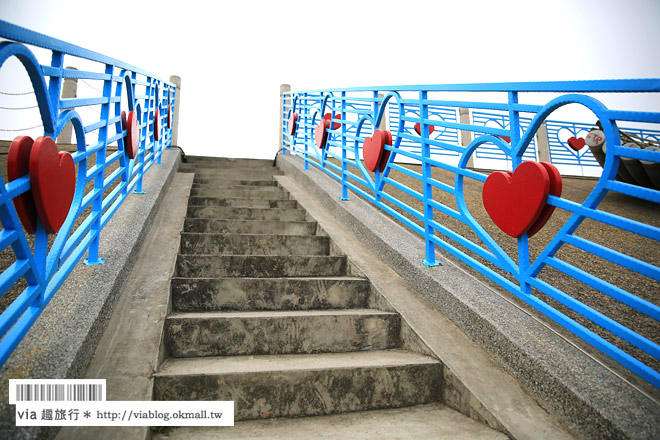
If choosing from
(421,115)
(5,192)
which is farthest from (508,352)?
(5,192)

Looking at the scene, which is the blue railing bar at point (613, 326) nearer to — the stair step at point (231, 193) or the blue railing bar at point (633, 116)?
the blue railing bar at point (633, 116)

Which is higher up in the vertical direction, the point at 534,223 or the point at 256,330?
the point at 534,223

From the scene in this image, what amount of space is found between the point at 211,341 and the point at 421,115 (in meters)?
2.04

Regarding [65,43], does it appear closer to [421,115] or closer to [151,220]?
[151,220]

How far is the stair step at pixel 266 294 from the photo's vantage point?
8.43 feet

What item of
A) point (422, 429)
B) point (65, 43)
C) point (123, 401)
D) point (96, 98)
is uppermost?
point (65, 43)

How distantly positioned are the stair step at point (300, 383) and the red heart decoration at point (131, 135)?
1752 millimetres

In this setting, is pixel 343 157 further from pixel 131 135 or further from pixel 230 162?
pixel 230 162

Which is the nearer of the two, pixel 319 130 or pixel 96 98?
pixel 96 98

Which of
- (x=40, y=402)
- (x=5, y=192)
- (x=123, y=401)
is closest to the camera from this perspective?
(x=5, y=192)

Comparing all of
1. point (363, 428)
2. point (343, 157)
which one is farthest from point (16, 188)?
point (343, 157)

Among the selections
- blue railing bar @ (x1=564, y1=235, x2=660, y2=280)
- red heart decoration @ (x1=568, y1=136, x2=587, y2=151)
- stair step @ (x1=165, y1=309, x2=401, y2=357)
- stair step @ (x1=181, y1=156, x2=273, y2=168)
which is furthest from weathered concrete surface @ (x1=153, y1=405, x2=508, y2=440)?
red heart decoration @ (x1=568, y1=136, x2=587, y2=151)

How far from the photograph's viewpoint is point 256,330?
2.30 meters

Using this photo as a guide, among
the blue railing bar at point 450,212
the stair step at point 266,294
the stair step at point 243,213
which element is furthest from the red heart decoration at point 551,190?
the stair step at point 243,213
